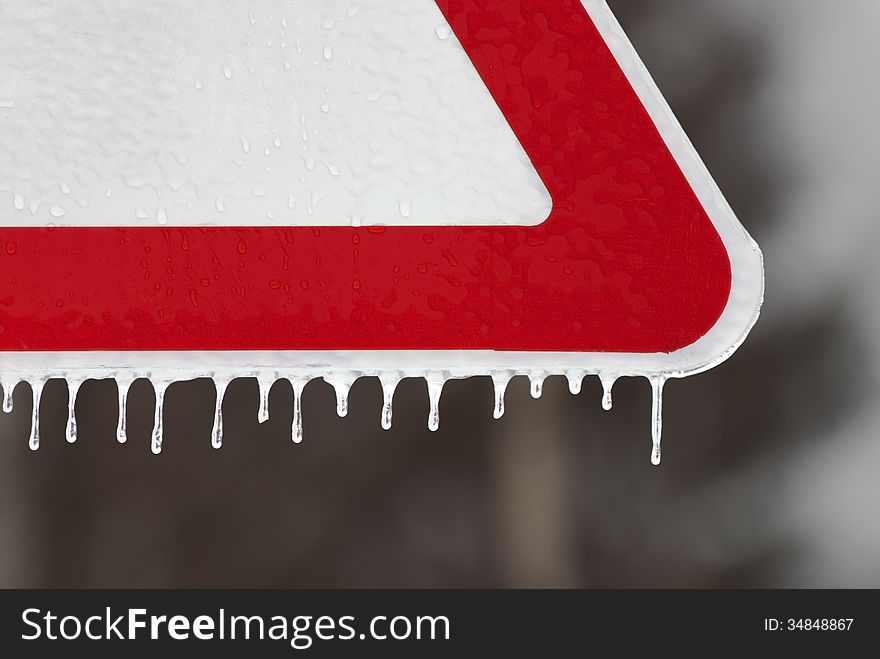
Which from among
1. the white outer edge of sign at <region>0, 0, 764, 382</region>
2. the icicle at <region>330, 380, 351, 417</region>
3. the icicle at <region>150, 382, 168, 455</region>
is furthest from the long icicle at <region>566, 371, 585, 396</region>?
the icicle at <region>150, 382, 168, 455</region>

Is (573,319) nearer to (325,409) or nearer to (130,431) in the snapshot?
(325,409)

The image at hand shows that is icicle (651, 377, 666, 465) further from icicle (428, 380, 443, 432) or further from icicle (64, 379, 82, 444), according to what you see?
icicle (64, 379, 82, 444)

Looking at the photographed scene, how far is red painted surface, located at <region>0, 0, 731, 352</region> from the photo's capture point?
38 centimetres

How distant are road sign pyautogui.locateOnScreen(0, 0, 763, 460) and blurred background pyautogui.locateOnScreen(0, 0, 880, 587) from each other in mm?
721

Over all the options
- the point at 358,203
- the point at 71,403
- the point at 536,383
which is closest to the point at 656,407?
the point at 536,383

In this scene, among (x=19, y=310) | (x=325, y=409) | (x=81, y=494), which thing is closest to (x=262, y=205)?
(x=19, y=310)

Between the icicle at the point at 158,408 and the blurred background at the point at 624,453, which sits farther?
the blurred background at the point at 624,453

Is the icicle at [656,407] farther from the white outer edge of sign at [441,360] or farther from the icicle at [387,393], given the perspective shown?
the icicle at [387,393]

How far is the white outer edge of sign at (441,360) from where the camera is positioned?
39 centimetres

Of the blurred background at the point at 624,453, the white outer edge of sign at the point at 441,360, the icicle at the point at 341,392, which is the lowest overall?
the blurred background at the point at 624,453

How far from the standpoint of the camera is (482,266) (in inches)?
15.3

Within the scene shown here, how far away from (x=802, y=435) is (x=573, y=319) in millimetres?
864

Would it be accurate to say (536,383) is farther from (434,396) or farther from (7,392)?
(7,392)

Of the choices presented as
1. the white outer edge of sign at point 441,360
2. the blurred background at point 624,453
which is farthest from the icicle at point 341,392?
the blurred background at point 624,453
